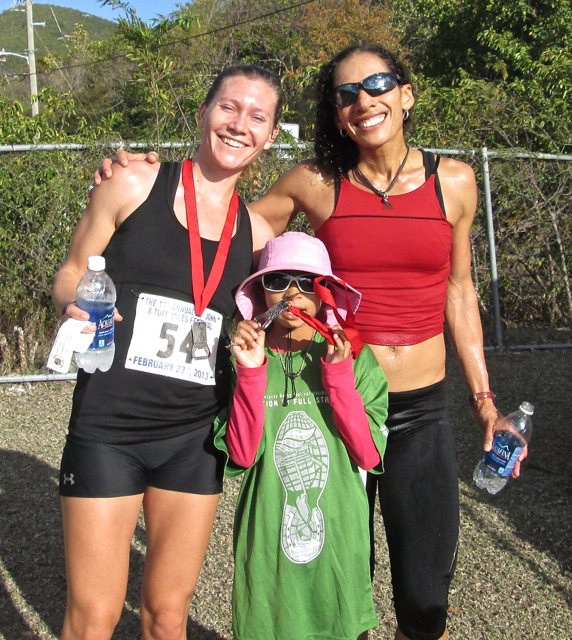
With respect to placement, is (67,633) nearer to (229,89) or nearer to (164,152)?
(229,89)

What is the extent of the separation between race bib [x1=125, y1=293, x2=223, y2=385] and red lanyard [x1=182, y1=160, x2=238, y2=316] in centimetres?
5

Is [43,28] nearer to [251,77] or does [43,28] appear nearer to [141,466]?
[251,77]

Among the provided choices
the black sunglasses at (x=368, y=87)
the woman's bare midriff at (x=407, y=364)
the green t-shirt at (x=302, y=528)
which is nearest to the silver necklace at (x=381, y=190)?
the black sunglasses at (x=368, y=87)

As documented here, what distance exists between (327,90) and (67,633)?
2.15 meters

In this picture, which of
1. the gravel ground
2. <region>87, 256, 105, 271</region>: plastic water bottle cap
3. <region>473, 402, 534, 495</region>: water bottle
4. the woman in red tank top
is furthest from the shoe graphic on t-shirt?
the gravel ground

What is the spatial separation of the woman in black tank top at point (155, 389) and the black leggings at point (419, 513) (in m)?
0.66

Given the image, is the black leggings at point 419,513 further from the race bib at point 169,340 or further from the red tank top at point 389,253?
the race bib at point 169,340

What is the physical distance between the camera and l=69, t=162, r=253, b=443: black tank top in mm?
2139

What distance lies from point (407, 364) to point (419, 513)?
540 millimetres

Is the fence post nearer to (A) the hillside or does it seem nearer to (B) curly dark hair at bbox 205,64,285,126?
(B) curly dark hair at bbox 205,64,285,126

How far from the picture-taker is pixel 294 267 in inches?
88.4

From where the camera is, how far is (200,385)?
2238 millimetres

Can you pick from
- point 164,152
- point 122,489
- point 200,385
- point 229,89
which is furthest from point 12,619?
point 164,152

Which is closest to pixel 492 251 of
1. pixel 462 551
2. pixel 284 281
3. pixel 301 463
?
pixel 462 551
